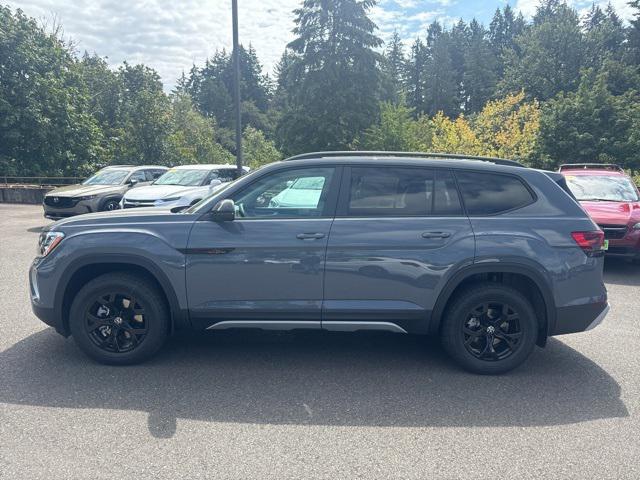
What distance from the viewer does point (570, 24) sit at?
5381cm

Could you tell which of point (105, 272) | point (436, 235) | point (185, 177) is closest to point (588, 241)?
point (436, 235)

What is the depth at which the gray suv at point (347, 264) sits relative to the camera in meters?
3.86

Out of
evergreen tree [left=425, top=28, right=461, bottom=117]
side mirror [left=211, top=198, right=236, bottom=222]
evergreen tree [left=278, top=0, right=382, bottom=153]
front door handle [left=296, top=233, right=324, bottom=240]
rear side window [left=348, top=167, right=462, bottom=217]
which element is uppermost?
evergreen tree [left=425, top=28, right=461, bottom=117]

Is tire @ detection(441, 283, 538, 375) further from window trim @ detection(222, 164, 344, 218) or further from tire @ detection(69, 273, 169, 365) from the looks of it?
tire @ detection(69, 273, 169, 365)

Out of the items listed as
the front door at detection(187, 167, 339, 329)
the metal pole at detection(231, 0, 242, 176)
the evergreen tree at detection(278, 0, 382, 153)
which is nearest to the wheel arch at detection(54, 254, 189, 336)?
the front door at detection(187, 167, 339, 329)

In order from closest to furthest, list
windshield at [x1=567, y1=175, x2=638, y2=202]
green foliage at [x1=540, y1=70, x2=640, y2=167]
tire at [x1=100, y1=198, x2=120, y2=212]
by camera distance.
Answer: windshield at [x1=567, y1=175, x2=638, y2=202]
tire at [x1=100, y1=198, x2=120, y2=212]
green foliage at [x1=540, y1=70, x2=640, y2=167]

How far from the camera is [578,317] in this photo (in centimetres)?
393

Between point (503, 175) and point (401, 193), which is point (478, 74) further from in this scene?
point (401, 193)

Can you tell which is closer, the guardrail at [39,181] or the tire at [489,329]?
the tire at [489,329]

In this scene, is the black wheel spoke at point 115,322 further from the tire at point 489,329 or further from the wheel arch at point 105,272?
the tire at point 489,329

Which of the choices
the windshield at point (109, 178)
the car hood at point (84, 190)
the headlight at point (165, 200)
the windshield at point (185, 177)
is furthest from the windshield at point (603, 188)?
the windshield at point (109, 178)

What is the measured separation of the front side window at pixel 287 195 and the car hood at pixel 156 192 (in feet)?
23.5

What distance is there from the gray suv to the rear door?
1 cm

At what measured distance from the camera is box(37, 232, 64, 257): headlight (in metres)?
4.01
